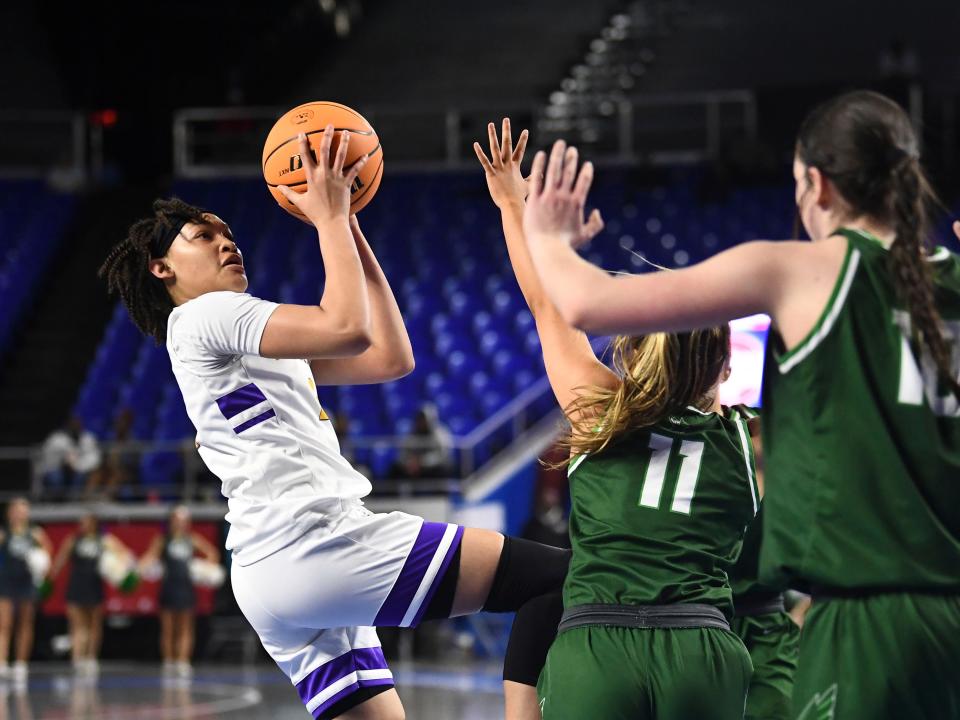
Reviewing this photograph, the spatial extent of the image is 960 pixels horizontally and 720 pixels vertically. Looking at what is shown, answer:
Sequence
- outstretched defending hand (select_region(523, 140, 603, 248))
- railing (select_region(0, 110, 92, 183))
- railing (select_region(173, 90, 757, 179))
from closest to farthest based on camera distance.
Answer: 1. outstretched defending hand (select_region(523, 140, 603, 248))
2. railing (select_region(173, 90, 757, 179))
3. railing (select_region(0, 110, 92, 183))

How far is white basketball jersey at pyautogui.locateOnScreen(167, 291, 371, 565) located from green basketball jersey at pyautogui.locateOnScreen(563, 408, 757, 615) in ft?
2.50

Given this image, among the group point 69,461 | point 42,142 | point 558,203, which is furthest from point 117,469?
point 558,203

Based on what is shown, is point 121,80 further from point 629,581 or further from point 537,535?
point 629,581

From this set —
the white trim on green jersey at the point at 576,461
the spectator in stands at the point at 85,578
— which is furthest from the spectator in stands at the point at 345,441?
the white trim on green jersey at the point at 576,461

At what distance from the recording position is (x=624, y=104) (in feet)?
Result: 57.4

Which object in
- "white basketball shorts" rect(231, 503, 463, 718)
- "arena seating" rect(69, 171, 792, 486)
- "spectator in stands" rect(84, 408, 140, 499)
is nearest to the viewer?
"white basketball shorts" rect(231, 503, 463, 718)

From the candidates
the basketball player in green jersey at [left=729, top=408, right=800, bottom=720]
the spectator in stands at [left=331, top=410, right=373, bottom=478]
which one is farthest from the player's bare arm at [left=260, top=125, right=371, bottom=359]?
the spectator in stands at [left=331, top=410, right=373, bottom=478]

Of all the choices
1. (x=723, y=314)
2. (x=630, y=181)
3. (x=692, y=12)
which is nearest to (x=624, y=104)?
(x=630, y=181)

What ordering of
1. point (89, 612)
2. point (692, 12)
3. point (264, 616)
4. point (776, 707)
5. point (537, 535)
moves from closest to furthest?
point (264, 616)
point (776, 707)
point (537, 535)
point (89, 612)
point (692, 12)

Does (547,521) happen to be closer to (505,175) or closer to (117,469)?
(117,469)

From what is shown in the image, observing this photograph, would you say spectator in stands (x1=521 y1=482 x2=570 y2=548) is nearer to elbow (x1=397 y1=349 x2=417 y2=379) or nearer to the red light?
elbow (x1=397 y1=349 x2=417 y2=379)

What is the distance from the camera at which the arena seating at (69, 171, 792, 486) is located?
48.0ft

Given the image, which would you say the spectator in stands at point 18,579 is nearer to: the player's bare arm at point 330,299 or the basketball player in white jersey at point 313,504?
the basketball player in white jersey at point 313,504

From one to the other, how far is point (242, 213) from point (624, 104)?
543cm
